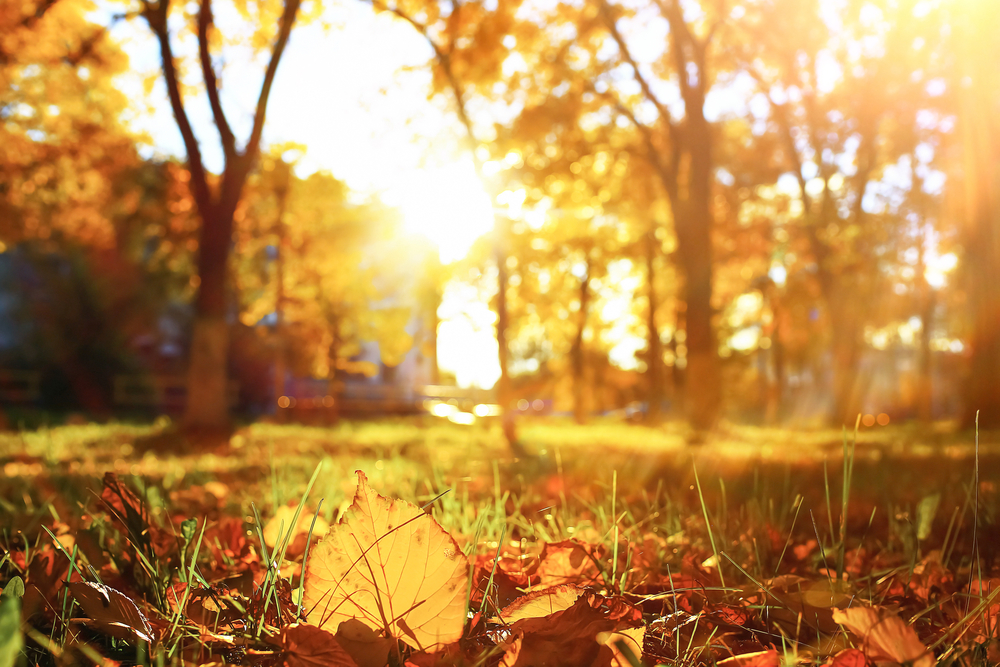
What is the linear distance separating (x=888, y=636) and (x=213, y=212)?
355 inches

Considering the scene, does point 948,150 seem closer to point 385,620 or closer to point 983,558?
point 983,558

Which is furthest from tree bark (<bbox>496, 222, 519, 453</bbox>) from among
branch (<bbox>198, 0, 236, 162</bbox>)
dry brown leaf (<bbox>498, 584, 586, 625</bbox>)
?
dry brown leaf (<bbox>498, 584, 586, 625</bbox>)

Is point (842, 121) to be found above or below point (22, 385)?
above

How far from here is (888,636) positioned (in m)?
0.64

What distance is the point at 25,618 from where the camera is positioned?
84 cm

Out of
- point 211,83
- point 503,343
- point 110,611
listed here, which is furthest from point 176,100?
point 110,611

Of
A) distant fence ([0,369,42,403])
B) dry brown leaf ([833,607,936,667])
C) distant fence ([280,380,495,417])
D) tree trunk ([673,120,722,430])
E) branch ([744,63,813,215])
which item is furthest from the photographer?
distant fence ([280,380,495,417])

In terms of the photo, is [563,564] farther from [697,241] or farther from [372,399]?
[372,399]

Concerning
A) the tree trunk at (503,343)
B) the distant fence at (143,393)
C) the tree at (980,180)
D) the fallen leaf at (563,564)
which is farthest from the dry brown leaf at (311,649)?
the distant fence at (143,393)

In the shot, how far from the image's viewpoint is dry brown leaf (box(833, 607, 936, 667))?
0.62m

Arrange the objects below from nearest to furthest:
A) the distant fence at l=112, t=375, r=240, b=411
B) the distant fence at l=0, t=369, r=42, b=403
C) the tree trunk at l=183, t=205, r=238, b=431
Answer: the tree trunk at l=183, t=205, r=238, b=431, the distant fence at l=0, t=369, r=42, b=403, the distant fence at l=112, t=375, r=240, b=411

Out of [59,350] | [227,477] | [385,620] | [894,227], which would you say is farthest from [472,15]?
[59,350]

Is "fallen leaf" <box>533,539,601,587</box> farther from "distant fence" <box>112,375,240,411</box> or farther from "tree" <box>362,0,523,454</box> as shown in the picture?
"distant fence" <box>112,375,240,411</box>

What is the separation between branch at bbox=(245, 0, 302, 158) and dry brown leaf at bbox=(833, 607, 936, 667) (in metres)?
8.69
